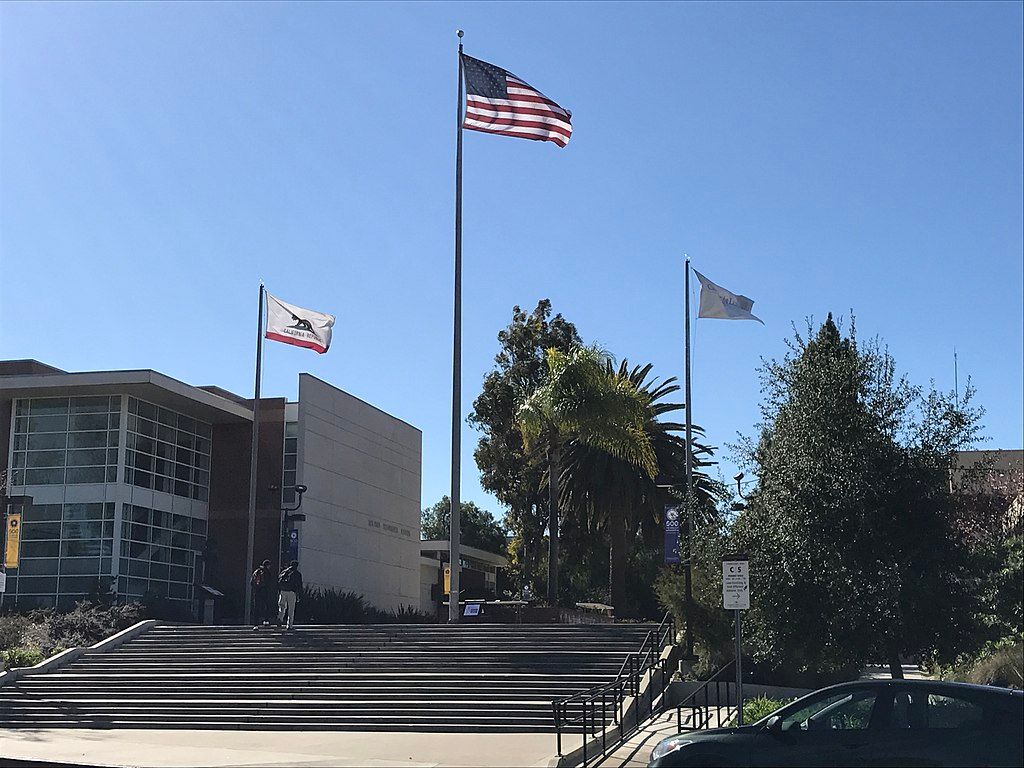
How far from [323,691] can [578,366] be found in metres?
18.2

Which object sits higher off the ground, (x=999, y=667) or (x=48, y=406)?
(x=48, y=406)

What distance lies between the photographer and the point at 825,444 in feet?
58.4

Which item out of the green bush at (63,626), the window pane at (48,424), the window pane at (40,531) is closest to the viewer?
the green bush at (63,626)

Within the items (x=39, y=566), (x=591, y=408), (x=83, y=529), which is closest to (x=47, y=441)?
(x=83, y=529)

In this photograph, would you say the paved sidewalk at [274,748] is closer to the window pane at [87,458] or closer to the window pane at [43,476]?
the window pane at [87,458]

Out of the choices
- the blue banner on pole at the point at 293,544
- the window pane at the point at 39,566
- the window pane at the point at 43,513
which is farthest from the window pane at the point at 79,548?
the blue banner on pole at the point at 293,544

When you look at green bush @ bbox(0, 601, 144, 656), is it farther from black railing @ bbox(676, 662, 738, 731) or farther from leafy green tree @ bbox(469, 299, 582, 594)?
leafy green tree @ bbox(469, 299, 582, 594)

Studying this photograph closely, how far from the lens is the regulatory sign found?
631 inches

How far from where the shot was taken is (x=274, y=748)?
1766cm

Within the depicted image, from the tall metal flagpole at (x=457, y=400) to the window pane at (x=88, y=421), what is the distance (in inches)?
578

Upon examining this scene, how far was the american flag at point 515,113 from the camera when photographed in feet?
99.7

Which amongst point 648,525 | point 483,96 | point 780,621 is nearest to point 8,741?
point 780,621

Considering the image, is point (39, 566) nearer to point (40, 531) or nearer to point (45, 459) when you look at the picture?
point (40, 531)

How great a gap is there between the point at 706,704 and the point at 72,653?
55.3ft
